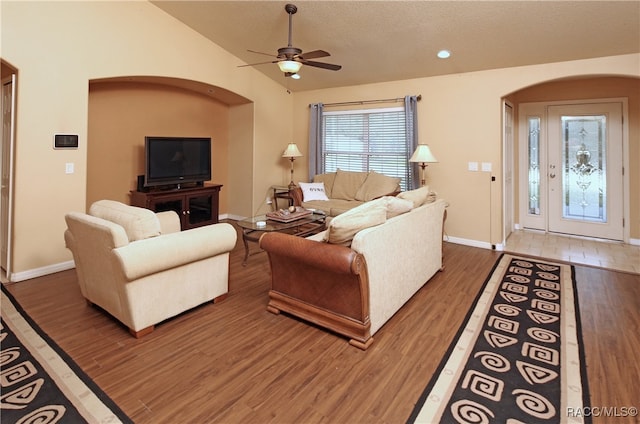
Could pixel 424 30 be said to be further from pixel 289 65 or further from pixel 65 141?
pixel 65 141

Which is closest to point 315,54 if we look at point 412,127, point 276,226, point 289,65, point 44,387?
point 289,65

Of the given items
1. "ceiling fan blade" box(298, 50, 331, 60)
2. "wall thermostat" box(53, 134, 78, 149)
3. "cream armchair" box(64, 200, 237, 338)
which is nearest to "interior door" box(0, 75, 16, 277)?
"wall thermostat" box(53, 134, 78, 149)

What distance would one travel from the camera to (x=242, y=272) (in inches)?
155

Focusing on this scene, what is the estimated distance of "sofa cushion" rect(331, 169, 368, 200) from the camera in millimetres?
6055

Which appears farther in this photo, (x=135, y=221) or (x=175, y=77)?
(x=175, y=77)

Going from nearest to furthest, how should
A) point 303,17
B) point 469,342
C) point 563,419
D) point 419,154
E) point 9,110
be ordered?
point 563,419
point 469,342
point 9,110
point 303,17
point 419,154

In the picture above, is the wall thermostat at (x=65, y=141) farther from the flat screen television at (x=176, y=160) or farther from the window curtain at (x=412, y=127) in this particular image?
the window curtain at (x=412, y=127)

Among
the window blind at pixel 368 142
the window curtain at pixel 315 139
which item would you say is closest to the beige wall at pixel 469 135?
the window blind at pixel 368 142

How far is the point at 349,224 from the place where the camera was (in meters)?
2.37

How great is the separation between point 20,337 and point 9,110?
2.65 metres

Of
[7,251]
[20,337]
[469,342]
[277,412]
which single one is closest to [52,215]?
[7,251]

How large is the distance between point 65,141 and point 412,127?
4.74 metres

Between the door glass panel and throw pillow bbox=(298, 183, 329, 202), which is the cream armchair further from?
the door glass panel

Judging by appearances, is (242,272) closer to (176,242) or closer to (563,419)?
(176,242)
